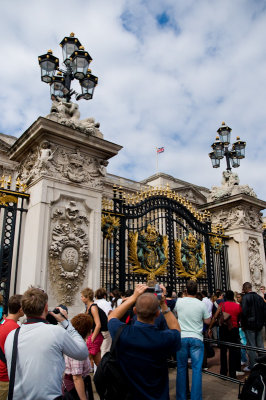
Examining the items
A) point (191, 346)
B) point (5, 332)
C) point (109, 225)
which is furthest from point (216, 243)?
point (5, 332)

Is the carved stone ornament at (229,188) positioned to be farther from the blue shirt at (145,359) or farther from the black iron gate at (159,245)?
the blue shirt at (145,359)

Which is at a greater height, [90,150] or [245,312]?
[90,150]

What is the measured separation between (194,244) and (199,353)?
6.83 metres

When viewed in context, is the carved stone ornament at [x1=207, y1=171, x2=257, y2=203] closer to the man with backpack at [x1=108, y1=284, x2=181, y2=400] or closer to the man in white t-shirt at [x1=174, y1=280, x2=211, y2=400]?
the man in white t-shirt at [x1=174, y1=280, x2=211, y2=400]

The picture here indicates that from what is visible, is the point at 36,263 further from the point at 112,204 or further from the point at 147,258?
the point at 147,258

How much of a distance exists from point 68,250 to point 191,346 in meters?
3.58

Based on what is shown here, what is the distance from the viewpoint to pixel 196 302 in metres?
4.79

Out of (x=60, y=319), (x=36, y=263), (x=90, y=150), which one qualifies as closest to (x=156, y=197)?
(x=90, y=150)

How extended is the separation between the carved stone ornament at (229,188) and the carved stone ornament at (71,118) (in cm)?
631

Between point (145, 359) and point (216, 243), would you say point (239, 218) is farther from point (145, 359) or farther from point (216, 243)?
point (145, 359)

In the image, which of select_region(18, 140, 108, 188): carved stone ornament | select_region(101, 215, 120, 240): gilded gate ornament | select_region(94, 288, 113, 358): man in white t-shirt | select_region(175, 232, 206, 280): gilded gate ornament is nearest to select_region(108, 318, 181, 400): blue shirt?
select_region(94, 288, 113, 358): man in white t-shirt

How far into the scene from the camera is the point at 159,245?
401 inches

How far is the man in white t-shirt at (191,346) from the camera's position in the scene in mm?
4434

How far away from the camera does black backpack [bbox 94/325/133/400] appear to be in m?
2.46
